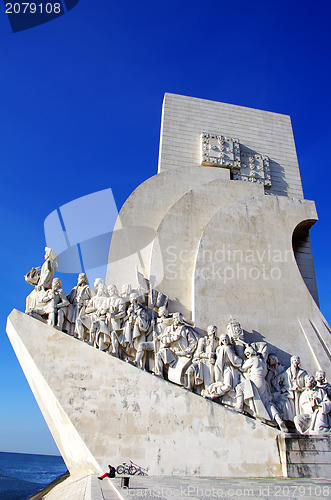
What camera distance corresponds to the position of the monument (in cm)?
566

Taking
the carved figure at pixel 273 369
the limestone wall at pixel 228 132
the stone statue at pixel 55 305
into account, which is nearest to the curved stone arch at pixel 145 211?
the limestone wall at pixel 228 132

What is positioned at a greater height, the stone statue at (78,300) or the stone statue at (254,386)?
the stone statue at (78,300)

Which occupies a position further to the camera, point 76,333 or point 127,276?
point 127,276

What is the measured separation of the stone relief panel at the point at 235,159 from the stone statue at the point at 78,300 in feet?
15.6

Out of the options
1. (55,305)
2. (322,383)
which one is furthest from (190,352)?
(55,305)

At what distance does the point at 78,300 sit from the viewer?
7.42 m

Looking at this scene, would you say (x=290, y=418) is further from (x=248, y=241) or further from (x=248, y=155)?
(x=248, y=155)

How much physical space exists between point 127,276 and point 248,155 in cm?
502

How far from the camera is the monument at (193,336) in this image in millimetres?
5660

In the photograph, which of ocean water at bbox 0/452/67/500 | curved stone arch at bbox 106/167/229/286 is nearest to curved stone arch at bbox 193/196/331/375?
curved stone arch at bbox 106/167/229/286

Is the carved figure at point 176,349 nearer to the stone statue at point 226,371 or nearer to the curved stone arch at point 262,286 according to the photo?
the stone statue at point 226,371

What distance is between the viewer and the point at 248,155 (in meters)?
11.1

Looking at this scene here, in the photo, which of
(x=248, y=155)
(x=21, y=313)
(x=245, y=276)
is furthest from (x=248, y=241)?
(x=21, y=313)

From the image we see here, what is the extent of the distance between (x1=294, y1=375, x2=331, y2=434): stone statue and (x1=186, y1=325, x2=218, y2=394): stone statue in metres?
1.43
